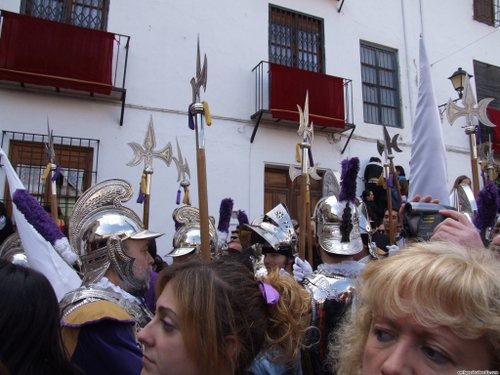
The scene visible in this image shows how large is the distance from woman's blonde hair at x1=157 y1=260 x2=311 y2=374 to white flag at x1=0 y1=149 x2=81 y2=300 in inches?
51.9

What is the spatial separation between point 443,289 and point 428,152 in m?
1.26

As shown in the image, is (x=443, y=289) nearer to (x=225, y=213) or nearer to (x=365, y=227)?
(x=365, y=227)

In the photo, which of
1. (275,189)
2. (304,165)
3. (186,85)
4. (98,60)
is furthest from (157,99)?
(304,165)

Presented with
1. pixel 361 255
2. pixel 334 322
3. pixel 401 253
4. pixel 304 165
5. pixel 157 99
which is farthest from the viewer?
pixel 157 99

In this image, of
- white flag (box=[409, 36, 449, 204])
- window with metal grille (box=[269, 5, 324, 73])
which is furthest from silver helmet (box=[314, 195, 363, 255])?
window with metal grille (box=[269, 5, 324, 73])

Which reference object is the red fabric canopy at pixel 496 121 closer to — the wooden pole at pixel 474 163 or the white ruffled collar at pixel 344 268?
the wooden pole at pixel 474 163

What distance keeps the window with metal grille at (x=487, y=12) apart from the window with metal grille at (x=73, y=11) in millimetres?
10688

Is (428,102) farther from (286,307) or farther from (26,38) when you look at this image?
(26,38)

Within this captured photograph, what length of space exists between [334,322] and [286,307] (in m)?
0.69

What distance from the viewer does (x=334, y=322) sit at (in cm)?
Answer: 254

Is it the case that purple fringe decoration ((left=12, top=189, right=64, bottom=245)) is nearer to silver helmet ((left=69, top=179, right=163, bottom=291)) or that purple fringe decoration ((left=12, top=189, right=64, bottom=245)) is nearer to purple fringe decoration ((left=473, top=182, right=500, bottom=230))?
silver helmet ((left=69, top=179, right=163, bottom=291))

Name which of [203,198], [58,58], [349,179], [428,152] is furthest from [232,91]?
[428,152]

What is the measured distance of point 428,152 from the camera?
2270 millimetres

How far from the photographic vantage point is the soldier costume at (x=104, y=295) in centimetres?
203
